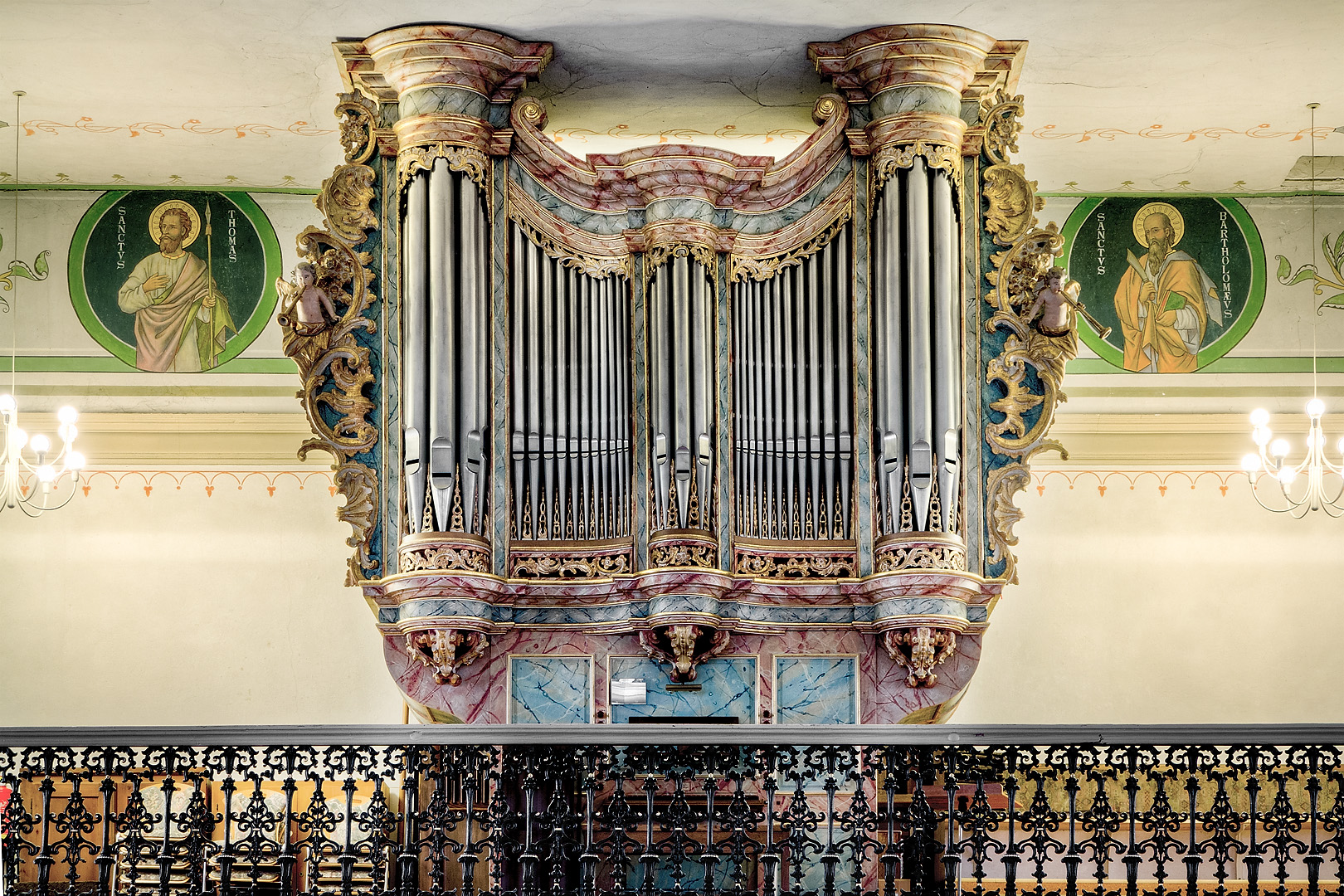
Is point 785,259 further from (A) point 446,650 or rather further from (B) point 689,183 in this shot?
(A) point 446,650

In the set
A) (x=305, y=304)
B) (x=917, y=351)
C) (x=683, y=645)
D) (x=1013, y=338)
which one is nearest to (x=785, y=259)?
(x=917, y=351)

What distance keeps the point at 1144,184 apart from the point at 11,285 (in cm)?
821

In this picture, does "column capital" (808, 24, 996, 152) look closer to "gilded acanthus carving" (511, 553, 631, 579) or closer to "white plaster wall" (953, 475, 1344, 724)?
"gilded acanthus carving" (511, 553, 631, 579)

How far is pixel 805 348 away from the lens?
32.7 feet

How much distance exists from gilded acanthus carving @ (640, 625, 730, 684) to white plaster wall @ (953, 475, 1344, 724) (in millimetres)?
3436

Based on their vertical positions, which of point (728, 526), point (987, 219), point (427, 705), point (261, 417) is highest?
point (987, 219)

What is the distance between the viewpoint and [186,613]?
12352 millimetres

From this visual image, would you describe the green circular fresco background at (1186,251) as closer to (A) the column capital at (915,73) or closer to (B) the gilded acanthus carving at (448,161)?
(A) the column capital at (915,73)

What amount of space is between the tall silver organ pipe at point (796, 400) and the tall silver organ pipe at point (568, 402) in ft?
2.22

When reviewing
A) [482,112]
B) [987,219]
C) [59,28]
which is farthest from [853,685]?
[59,28]

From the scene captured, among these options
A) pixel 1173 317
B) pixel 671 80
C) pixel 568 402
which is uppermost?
pixel 671 80

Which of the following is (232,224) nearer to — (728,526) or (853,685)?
(728,526)

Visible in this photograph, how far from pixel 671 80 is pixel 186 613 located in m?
5.18

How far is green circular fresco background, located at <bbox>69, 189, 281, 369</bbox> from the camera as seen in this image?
1252 centimetres
